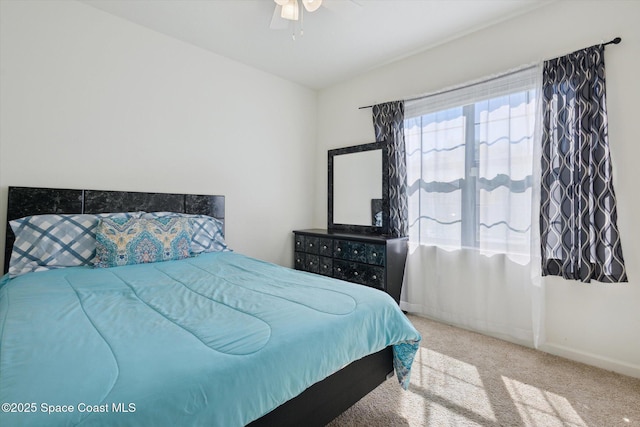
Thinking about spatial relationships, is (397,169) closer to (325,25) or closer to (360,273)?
(360,273)

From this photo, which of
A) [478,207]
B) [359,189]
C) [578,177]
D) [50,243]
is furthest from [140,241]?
[578,177]

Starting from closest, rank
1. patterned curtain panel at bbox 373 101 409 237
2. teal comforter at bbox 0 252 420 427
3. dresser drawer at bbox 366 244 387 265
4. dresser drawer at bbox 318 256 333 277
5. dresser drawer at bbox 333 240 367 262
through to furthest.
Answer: teal comforter at bbox 0 252 420 427 → dresser drawer at bbox 366 244 387 265 → dresser drawer at bbox 333 240 367 262 → patterned curtain panel at bbox 373 101 409 237 → dresser drawer at bbox 318 256 333 277

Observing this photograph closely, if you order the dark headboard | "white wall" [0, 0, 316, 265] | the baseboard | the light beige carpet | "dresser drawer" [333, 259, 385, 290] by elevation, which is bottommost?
the light beige carpet

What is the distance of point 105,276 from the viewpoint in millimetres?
1888

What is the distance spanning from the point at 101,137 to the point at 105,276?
1291mm

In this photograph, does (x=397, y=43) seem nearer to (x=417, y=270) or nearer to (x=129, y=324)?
(x=417, y=270)

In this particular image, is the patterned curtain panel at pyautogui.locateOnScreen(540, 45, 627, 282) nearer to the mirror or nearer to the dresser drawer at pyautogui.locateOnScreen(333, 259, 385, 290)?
the dresser drawer at pyautogui.locateOnScreen(333, 259, 385, 290)

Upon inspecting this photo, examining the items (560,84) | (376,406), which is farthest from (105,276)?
(560,84)

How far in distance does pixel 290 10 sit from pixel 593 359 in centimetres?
319

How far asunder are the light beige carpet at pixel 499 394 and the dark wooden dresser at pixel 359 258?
74cm

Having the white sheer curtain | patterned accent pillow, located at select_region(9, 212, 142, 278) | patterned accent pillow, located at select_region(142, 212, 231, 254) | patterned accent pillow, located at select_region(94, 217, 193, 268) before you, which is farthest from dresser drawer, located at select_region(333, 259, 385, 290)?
patterned accent pillow, located at select_region(9, 212, 142, 278)

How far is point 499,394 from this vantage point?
1854mm

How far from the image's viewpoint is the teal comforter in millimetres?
769

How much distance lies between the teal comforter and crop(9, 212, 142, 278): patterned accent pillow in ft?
0.65
